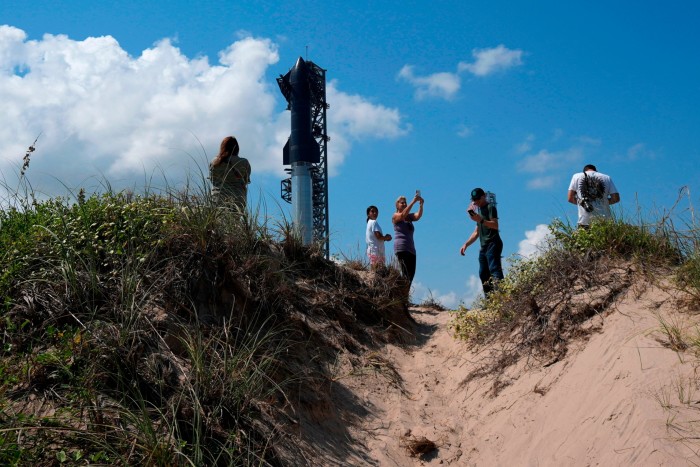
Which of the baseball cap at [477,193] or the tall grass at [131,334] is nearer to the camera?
the tall grass at [131,334]

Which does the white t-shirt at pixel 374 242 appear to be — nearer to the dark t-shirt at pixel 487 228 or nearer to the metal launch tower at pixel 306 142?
the dark t-shirt at pixel 487 228

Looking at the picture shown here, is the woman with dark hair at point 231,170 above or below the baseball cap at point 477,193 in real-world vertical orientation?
below

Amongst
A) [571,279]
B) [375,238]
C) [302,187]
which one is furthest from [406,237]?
[302,187]

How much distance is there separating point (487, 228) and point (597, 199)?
1.53 metres

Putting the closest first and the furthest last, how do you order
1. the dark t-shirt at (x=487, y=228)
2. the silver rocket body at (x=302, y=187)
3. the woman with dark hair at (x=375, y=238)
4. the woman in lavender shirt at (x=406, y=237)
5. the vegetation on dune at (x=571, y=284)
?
the vegetation on dune at (x=571, y=284) → the dark t-shirt at (x=487, y=228) → the woman in lavender shirt at (x=406, y=237) → the woman with dark hair at (x=375, y=238) → the silver rocket body at (x=302, y=187)

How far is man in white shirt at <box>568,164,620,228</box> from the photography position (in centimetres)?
866

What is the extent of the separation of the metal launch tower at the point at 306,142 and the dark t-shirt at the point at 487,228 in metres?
21.5

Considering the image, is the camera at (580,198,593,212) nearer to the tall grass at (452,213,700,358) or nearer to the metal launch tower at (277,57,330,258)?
the tall grass at (452,213,700,358)

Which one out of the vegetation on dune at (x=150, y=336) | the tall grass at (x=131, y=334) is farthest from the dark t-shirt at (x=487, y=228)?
the tall grass at (x=131, y=334)

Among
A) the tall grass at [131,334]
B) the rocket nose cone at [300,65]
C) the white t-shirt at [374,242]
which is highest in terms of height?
the rocket nose cone at [300,65]

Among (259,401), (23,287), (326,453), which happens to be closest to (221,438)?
(259,401)

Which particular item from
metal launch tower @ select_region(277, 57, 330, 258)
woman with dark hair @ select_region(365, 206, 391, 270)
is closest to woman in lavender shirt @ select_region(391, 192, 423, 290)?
woman with dark hair @ select_region(365, 206, 391, 270)

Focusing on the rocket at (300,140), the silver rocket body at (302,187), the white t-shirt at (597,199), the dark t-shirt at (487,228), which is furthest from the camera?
the rocket at (300,140)

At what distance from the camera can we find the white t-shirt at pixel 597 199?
862cm
